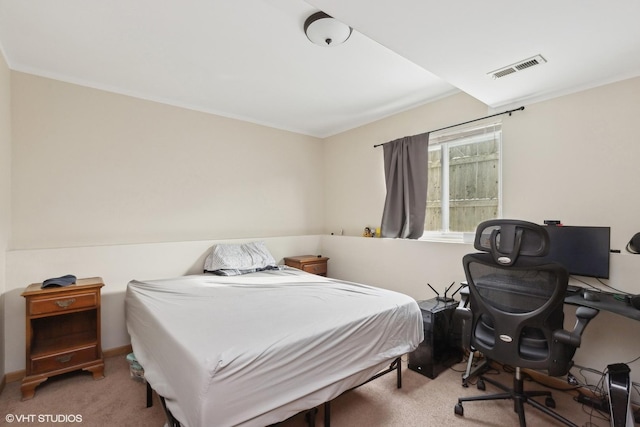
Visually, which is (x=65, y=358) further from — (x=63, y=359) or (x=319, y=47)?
(x=319, y=47)

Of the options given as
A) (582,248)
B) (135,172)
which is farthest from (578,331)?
(135,172)

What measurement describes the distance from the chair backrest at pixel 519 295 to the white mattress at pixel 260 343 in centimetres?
53

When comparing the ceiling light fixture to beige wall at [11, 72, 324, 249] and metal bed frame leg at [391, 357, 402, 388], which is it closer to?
beige wall at [11, 72, 324, 249]

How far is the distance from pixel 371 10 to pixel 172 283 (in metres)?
2.59

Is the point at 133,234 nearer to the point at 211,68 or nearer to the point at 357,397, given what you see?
the point at 211,68

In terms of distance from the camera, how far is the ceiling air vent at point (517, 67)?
6.37ft

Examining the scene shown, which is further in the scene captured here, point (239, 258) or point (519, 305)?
point (239, 258)

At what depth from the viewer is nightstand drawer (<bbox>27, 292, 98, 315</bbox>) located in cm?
218

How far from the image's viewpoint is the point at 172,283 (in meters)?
2.67

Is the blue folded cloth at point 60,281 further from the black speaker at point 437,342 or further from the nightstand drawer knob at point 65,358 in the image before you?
the black speaker at point 437,342

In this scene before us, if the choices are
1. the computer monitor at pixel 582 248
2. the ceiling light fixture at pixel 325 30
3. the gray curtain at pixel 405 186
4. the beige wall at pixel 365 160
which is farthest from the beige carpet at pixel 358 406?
the ceiling light fixture at pixel 325 30

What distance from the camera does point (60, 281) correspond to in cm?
231

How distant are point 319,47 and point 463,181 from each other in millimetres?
1949

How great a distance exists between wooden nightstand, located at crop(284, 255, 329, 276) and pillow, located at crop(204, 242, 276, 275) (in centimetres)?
39
